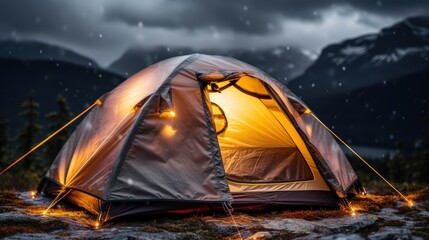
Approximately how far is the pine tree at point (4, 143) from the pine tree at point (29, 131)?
880mm

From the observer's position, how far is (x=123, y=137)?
8.20 meters

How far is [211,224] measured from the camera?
24.7 ft

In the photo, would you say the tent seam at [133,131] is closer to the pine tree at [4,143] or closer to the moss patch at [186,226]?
the moss patch at [186,226]

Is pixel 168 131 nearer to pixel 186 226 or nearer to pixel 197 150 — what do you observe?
pixel 197 150

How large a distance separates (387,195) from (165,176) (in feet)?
21.2

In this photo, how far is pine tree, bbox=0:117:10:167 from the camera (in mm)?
32319

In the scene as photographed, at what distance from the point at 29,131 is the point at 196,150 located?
93.9ft

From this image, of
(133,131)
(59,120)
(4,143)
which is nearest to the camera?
(133,131)

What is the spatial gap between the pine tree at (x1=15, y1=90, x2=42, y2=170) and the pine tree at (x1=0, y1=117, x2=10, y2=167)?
880mm

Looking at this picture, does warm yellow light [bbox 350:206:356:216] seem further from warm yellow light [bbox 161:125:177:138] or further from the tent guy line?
warm yellow light [bbox 161:125:177:138]

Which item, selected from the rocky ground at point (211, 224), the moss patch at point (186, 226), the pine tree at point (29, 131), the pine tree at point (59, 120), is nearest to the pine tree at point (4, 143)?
the pine tree at point (29, 131)

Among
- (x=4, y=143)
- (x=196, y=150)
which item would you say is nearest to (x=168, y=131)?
(x=196, y=150)

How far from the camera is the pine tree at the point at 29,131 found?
32.7 metres

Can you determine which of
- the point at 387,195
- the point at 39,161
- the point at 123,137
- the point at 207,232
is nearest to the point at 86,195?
the point at 123,137
